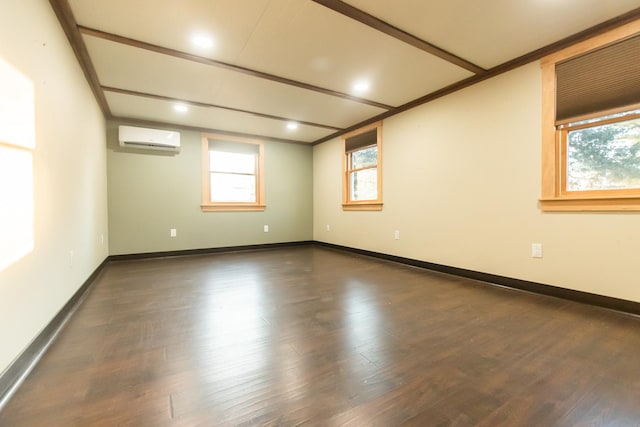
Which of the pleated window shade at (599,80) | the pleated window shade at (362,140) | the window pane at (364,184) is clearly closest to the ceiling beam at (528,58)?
the pleated window shade at (599,80)

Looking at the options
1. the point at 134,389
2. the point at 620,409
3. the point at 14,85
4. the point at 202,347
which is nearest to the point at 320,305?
the point at 202,347

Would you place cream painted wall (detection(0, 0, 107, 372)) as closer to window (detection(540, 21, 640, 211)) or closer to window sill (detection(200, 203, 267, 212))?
window sill (detection(200, 203, 267, 212))

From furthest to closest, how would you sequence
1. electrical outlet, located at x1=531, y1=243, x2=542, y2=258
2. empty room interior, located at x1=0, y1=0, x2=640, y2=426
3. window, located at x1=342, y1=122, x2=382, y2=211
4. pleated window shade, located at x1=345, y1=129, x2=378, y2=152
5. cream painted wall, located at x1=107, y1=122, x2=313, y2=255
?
pleated window shade, located at x1=345, y1=129, x2=378, y2=152 → window, located at x1=342, y1=122, x2=382, y2=211 → cream painted wall, located at x1=107, y1=122, x2=313, y2=255 → electrical outlet, located at x1=531, y1=243, x2=542, y2=258 → empty room interior, located at x1=0, y1=0, x2=640, y2=426

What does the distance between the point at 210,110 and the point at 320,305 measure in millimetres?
3168

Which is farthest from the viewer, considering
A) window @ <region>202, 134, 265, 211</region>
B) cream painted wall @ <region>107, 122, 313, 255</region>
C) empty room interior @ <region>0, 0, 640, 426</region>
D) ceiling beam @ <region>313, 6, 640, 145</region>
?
→ window @ <region>202, 134, 265, 211</region>

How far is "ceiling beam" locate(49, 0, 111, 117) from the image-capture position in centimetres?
186

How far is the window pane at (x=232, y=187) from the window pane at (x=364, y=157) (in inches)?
79.1

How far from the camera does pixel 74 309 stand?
2143 millimetres

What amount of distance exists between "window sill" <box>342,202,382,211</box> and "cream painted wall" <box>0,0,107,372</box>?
3.62 meters

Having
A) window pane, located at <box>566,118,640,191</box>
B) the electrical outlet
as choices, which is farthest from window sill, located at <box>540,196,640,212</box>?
the electrical outlet

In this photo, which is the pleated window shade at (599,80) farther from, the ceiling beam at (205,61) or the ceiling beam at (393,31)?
the ceiling beam at (205,61)

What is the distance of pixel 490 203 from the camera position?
9.43 ft

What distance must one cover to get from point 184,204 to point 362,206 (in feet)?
10.0

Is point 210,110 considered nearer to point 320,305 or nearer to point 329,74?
point 329,74
